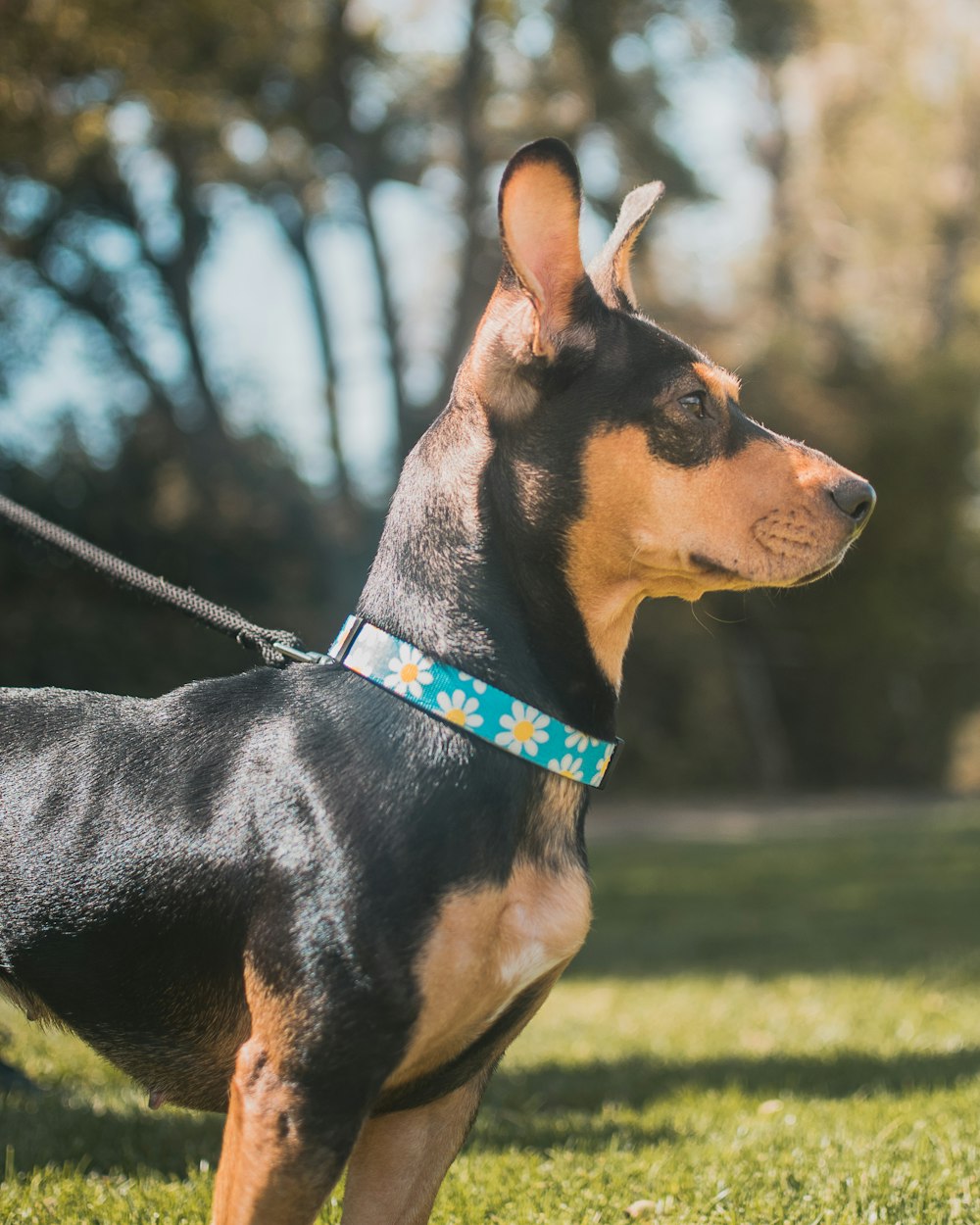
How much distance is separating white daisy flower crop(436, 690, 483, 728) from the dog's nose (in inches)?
38.8

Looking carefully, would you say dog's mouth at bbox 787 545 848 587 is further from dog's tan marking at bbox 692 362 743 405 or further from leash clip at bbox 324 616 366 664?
leash clip at bbox 324 616 366 664

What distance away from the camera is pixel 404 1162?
2.89 meters

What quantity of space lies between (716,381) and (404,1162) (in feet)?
6.32

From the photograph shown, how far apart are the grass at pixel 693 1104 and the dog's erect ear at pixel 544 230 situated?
251 cm

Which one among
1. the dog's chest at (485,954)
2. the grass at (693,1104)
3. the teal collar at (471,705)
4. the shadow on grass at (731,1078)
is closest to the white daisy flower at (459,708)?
the teal collar at (471,705)

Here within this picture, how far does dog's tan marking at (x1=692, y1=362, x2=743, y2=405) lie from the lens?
2.96 meters

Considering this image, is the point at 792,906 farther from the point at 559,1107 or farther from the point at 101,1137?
the point at 101,1137

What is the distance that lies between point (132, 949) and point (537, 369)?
1.52 metres

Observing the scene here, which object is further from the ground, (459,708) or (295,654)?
(459,708)

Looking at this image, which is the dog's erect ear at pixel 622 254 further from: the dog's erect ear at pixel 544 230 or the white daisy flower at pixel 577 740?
the white daisy flower at pixel 577 740

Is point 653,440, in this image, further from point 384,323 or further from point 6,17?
point 384,323

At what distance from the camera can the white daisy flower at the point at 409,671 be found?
2689 millimetres

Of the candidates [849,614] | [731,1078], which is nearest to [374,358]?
[849,614]

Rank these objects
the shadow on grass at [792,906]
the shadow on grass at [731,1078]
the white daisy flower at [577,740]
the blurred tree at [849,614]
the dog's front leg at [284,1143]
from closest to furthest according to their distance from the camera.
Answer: the dog's front leg at [284,1143] → the white daisy flower at [577,740] → the shadow on grass at [731,1078] → the shadow on grass at [792,906] → the blurred tree at [849,614]
